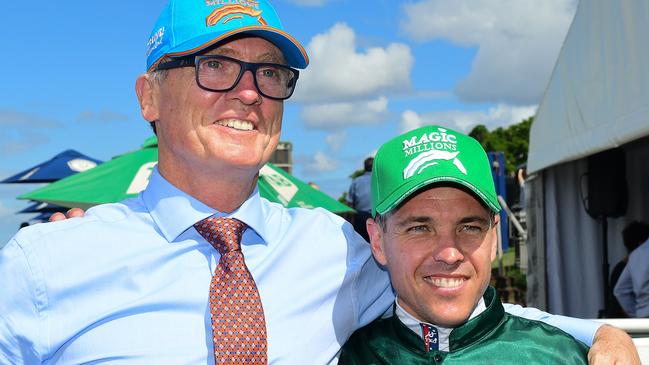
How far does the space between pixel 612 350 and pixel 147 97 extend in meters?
1.69

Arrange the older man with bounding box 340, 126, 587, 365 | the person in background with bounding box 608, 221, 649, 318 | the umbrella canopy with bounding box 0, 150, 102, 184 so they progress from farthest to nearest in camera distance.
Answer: the umbrella canopy with bounding box 0, 150, 102, 184
the person in background with bounding box 608, 221, 649, 318
the older man with bounding box 340, 126, 587, 365

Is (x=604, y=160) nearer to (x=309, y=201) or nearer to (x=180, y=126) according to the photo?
(x=309, y=201)

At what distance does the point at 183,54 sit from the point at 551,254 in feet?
23.8

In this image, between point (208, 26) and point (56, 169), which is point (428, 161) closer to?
point (208, 26)

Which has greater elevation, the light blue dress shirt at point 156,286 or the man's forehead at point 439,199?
the man's forehead at point 439,199

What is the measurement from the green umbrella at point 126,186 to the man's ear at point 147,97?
3233mm

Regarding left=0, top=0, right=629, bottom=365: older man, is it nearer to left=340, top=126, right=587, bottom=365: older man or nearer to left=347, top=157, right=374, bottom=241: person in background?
left=340, top=126, right=587, bottom=365: older man

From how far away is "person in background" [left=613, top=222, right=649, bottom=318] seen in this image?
6.17m

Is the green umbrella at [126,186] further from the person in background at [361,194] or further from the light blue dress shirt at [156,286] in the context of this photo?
the light blue dress shirt at [156,286]

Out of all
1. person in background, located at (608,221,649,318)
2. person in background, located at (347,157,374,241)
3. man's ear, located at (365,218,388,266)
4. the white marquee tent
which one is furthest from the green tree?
man's ear, located at (365,218,388,266)

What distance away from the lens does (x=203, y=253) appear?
6.99 ft

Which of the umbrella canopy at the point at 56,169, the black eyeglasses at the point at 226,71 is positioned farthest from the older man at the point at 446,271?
the umbrella canopy at the point at 56,169

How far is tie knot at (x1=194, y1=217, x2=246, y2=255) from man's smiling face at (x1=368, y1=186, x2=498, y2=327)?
1.57 feet

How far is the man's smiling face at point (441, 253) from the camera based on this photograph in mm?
2078
